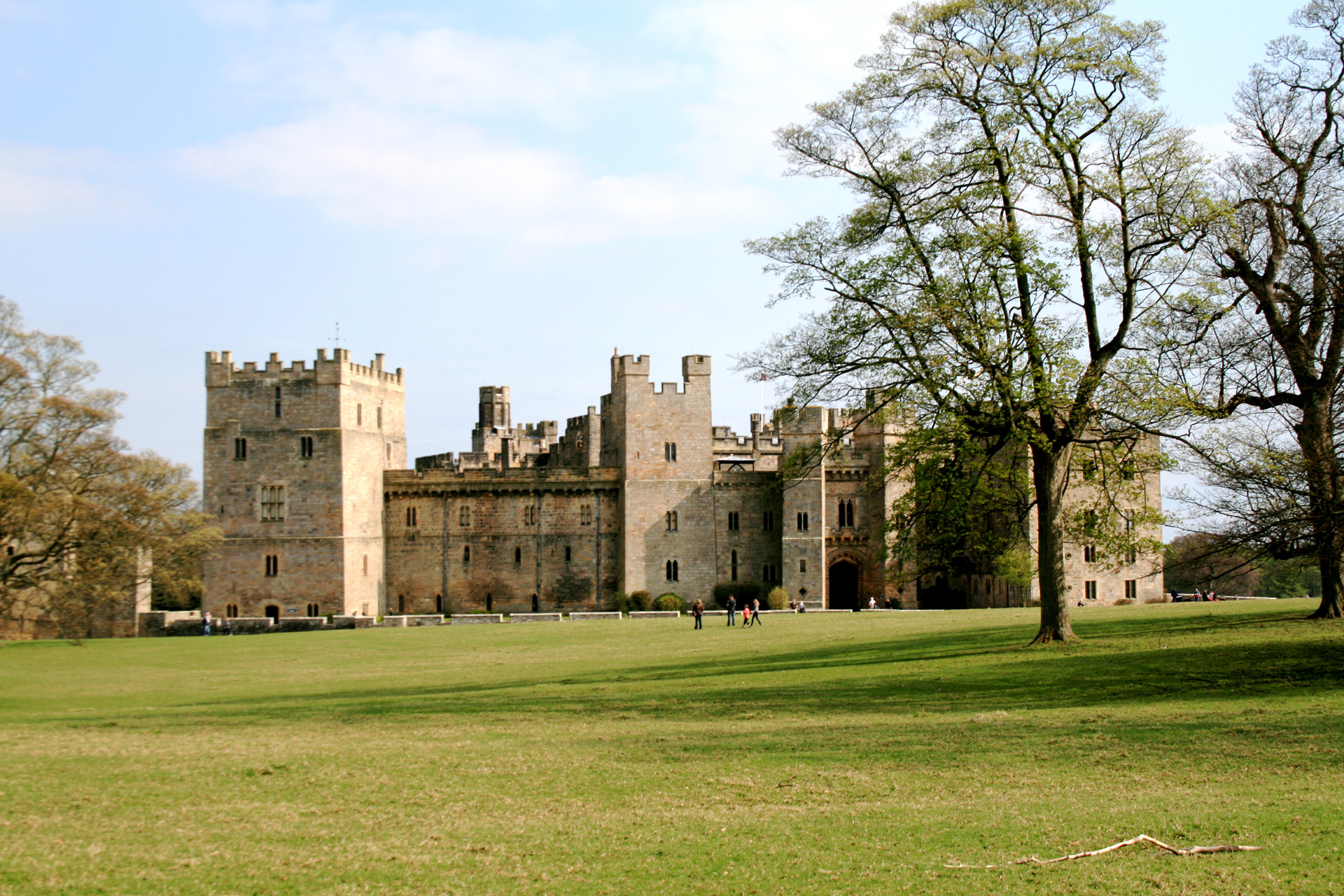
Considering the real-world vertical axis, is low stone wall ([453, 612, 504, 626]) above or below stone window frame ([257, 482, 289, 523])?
below

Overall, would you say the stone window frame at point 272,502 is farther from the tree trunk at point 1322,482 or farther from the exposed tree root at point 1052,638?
the tree trunk at point 1322,482

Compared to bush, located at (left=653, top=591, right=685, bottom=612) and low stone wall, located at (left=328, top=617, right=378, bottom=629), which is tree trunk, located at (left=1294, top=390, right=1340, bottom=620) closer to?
bush, located at (left=653, top=591, right=685, bottom=612)

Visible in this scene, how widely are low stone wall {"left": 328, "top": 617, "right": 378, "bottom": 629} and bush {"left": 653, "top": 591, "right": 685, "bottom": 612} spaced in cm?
1408

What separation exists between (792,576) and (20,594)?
34148 mm

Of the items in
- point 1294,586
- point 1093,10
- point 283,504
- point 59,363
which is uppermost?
point 1093,10

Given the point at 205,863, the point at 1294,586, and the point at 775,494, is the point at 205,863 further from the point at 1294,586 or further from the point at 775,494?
the point at 1294,586

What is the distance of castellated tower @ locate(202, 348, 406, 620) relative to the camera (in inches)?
2318

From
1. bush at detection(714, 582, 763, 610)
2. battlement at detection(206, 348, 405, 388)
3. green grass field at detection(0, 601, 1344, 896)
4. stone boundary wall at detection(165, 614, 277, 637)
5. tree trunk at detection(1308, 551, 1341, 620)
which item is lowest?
stone boundary wall at detection(165, 614, 277, 637)

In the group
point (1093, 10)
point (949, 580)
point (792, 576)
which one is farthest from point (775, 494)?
point (1093, 10)

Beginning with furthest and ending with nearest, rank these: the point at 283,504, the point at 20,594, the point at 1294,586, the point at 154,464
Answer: the point at 1294,586, the point at 283,504, the point at 20,594, the point at 154,464

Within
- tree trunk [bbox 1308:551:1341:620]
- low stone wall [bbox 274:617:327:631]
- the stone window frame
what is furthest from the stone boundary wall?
tree trunk [bbox 1308:551:1341:620]

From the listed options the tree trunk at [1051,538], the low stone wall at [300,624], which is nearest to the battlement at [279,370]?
the low stone wall at [300,624]

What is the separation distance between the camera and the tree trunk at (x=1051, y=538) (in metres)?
26.2

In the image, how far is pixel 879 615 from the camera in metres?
48.4
